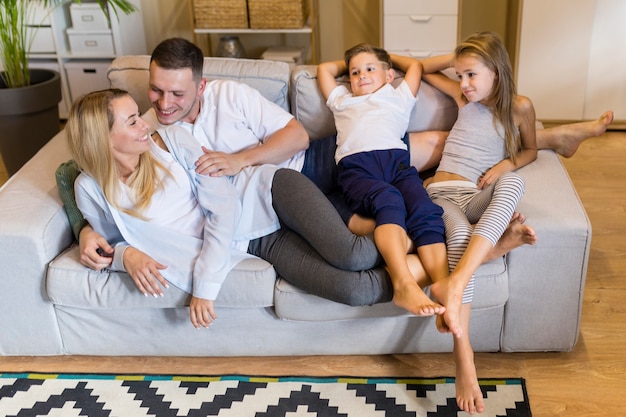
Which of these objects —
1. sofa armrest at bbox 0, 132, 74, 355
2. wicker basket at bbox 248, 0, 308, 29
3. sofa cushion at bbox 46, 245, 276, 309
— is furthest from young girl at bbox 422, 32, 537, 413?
wicker basket at bbox 248, 0, 308, 29

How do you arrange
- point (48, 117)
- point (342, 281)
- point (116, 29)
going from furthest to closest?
point (116, 29)
point (48, 117)
point (342, 281)

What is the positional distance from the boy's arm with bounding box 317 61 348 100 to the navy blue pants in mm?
277

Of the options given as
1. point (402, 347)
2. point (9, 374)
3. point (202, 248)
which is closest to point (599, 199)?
point (402, 347)

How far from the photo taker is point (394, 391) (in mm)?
2094

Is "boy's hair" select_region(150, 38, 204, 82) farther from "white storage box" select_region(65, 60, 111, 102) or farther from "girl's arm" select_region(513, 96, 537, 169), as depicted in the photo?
"white storage box" select_region(65, 60, 111, 102)

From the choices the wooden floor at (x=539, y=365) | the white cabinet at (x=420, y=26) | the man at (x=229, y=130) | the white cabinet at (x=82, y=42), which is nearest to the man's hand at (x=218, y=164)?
the man at (x=229, y=130)

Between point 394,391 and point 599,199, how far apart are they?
4.78 feet

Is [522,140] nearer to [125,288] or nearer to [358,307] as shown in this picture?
[358,307]

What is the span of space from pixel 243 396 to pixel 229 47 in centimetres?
234

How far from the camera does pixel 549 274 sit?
82.1 inches

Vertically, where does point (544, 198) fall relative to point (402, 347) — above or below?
above

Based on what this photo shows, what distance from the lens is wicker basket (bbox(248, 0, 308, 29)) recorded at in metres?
3.78

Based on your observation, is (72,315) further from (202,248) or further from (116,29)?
(116,29)

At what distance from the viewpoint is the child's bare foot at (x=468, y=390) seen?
195 cm
